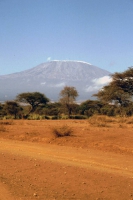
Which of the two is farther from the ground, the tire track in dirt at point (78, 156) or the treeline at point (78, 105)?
the treeline at point (78, 105)

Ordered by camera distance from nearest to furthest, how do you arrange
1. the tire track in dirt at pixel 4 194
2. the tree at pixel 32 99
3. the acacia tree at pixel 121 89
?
the tire track in dirt at pixel 4 194 < the acacia tree at pixel 121 89 < the tree at pixel 32 99

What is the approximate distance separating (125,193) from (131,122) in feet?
64.7

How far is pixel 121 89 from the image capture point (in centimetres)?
3856

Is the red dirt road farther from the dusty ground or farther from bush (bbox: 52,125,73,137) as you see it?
bush (bbox: 52,125,73,137)

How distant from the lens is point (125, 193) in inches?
275

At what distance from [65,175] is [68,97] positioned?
44.2 m

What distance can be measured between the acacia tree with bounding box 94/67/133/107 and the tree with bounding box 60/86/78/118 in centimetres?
1236

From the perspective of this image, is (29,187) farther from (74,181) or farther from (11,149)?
(11,149)

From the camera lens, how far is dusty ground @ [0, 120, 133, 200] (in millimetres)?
6912

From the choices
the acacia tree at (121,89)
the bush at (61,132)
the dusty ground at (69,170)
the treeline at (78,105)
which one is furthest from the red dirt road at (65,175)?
the acacia tree at (121,89)

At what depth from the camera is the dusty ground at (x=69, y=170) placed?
6.91 m

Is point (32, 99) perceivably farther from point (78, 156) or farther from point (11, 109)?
point (78, 156)

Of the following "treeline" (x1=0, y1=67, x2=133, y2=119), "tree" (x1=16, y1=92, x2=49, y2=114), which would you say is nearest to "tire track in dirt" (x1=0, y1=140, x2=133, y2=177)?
"treeline" (x1=0, y1=67, x2=133, y2=119)

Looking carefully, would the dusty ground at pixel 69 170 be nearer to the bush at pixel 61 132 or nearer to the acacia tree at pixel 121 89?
the bush at pixel 61 132
